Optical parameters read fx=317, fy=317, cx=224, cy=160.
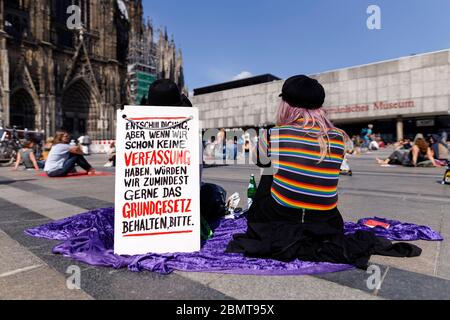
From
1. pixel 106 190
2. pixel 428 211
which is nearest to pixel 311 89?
pixel 428 211

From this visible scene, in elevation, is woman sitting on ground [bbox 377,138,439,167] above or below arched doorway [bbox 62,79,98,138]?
below

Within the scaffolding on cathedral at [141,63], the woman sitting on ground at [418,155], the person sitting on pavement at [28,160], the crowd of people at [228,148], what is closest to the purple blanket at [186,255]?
the person sitting on pavement at [28,160]

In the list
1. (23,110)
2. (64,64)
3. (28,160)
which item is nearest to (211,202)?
(28,160)

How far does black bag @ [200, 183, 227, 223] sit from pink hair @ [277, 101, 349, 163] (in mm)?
1286

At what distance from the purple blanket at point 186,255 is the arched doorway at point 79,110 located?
3625 centimetres

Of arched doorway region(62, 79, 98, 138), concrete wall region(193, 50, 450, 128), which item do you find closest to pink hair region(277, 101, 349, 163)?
concrete wall region(193, 50, 450, 128)

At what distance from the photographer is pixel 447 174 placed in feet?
23.7

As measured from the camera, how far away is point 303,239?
99.2 inches

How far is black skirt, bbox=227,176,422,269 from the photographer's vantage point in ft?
8.04

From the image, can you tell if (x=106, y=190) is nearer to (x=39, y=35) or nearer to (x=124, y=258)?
(x=124, y=258)

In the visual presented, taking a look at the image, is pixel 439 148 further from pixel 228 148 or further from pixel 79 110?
pixel 79 110

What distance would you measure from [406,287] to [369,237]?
1.86 feet

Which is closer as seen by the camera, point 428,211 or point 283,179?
point 283,179

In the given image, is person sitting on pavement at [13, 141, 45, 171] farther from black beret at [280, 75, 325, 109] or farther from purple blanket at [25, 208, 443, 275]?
black beret at [280, 75, 325, 109]
